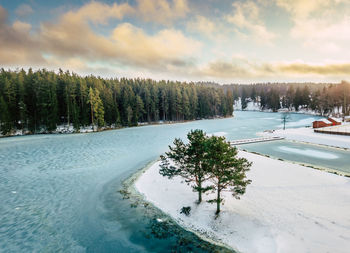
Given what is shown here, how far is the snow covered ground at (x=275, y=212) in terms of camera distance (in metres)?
9.36

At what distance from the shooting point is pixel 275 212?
464 inches

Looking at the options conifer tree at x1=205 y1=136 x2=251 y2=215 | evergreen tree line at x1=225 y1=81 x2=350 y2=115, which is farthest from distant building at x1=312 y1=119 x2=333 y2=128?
conifer tree at x1=205 y1=136 x2=251 y2=215

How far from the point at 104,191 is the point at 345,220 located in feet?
60.0

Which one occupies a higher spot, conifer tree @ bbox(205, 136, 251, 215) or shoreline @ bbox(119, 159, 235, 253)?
conifer tree @ bbox(205, 136, 251, 215)

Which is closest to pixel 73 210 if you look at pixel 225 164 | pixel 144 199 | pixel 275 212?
pixel 144 199

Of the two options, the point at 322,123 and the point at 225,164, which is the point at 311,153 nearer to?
the point at 322,123

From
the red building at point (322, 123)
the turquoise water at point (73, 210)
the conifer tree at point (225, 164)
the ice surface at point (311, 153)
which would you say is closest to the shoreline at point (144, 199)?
the turquoise water at point (73, 210)

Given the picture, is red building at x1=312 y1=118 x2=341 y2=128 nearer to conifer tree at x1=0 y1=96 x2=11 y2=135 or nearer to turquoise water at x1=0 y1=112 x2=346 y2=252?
turquoise water at x1=0 y1=112 x2=346 y2=252

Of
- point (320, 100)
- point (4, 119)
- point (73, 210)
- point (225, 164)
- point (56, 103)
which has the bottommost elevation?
point (73, 210)

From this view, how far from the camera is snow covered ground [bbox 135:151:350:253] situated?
30.7 ft

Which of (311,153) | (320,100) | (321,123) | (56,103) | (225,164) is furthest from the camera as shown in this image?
(320,100)

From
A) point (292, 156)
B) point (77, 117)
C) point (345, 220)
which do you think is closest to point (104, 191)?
point (345, 220)

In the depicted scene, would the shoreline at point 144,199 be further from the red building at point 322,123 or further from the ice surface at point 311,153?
the red building at point 322,123

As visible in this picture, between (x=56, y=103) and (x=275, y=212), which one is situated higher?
(x=56, y=103)
